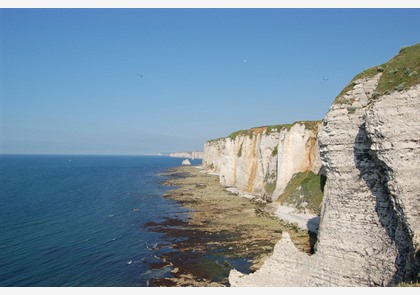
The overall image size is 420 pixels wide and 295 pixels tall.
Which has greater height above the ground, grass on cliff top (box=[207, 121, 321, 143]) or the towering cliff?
grass on cliff top (box=[207, 121, 321, 143])

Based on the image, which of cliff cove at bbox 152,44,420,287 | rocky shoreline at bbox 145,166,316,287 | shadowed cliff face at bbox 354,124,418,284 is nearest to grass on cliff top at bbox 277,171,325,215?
rocky shoreline at bbox 145,166,316,287

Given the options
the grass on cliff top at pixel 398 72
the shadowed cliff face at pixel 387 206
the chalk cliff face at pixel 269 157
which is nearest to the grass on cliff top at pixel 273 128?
the chalk cliff face at pixel 269 157

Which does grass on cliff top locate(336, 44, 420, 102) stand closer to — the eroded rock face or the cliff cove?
the cliff cove

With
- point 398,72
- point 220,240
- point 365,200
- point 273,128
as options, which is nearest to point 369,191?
point 365,200

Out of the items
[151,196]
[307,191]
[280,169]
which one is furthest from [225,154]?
[307,191]

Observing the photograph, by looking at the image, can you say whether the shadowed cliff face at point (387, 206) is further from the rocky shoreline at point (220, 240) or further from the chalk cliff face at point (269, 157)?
the chalk cliff face at point (269, 157)

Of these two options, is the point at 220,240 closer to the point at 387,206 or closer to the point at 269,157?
the point at 387,206
